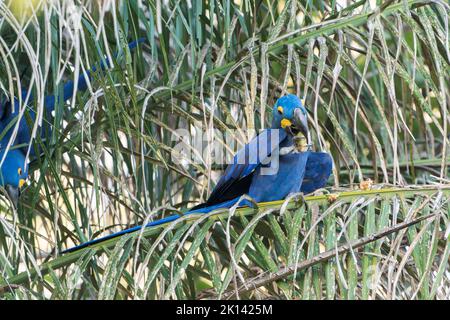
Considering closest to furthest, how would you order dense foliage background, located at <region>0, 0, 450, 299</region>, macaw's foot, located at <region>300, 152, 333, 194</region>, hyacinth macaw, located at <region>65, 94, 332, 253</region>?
1. dense foliage background, located at <region>0, 0, 450, 299</region>
2. hyacinth macaw, located at <region>65, 94, 332, 253</region>
3. macaw's foot, located at <region>300, 152, 333, 194</region>

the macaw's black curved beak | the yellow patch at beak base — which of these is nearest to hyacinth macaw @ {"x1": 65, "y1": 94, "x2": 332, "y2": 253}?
the yellow patch at beak base

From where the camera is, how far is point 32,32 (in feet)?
7.62

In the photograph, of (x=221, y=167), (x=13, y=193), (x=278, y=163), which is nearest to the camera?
(x=13, y=193)

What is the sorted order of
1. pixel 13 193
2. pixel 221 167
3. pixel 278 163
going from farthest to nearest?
pixel 221 167 → pixel 278 163 → pixel 13 193

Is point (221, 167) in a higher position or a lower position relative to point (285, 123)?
lower

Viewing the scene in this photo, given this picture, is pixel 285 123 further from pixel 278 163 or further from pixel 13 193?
Result: pixel 13 193

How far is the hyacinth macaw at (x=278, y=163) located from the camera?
258 centimetres

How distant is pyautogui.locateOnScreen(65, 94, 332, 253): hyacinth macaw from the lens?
8.48ft

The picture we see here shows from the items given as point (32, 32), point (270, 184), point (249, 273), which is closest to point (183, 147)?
point (270, 184)

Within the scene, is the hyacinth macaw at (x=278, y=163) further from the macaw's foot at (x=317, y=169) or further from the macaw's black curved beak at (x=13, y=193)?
the macaw's black curved beak at (x=13, y=193)

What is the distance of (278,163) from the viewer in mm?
2756

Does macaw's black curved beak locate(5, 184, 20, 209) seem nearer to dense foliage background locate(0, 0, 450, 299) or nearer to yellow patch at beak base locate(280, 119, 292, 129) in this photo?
dense foliage background locate(0, 0, 450, 299)

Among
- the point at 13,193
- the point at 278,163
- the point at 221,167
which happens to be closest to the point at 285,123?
the point at 278,163

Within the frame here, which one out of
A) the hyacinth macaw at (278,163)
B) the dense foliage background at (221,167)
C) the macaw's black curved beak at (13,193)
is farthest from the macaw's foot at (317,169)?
the macaw's black curved beak at (13,193)
